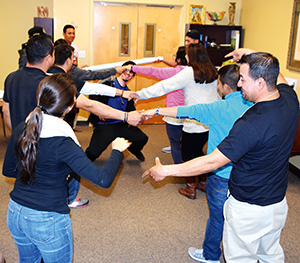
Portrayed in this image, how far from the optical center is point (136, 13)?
6633 millimetres

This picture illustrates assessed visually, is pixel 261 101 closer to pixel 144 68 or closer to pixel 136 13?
pixel 144 68

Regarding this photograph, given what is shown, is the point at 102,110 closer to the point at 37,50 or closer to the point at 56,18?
the point at 37,50

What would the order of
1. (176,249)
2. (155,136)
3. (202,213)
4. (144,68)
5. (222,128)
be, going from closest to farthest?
(222,128), (176,249), (202,213), (144,68), (155,136)

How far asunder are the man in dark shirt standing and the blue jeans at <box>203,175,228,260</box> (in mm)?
380

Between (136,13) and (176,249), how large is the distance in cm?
504

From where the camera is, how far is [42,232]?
163 cm

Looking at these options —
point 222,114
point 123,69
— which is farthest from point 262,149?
point 123,69

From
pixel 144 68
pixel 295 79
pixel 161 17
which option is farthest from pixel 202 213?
pixel 161 17

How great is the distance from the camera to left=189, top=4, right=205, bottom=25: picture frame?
659 centimetres

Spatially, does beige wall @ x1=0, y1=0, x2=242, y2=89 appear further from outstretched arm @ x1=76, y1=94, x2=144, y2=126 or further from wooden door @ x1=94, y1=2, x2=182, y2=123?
outstretched arm @ x1=76, y1=94, x2=144, y2=126

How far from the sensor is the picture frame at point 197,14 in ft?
21.6

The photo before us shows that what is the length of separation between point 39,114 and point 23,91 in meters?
0.99

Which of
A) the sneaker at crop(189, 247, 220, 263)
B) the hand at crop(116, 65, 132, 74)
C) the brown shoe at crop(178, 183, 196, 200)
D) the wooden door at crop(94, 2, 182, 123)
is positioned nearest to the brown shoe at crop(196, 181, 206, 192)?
the brown shoe at crop(178, 183, 196, 200)

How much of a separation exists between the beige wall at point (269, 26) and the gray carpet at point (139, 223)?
6.95 feet
